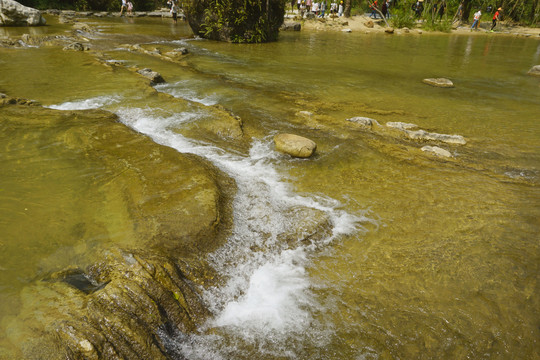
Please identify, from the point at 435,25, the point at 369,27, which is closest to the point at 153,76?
the point at 369,27

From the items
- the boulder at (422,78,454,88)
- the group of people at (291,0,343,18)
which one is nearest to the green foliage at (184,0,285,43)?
the boulder at (422,78,454,88)

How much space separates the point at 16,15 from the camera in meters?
16.3

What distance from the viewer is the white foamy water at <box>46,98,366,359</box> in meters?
2.60

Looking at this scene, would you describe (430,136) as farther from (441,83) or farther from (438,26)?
(438,26)

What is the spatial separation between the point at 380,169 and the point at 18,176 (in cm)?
505

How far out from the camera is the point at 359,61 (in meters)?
13.1

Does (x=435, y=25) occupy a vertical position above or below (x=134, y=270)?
above

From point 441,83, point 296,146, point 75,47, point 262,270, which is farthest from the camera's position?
point 75,47

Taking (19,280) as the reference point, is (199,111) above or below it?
above

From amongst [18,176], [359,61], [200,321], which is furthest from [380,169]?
[359,61]

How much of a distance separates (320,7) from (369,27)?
6.07 meters

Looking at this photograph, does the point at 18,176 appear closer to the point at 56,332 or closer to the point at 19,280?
the point at 19,280

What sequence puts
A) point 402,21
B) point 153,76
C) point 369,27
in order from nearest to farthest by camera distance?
point 153,76 → point 402,21 → point 369,27

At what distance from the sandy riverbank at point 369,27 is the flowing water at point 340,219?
18.5 meters
